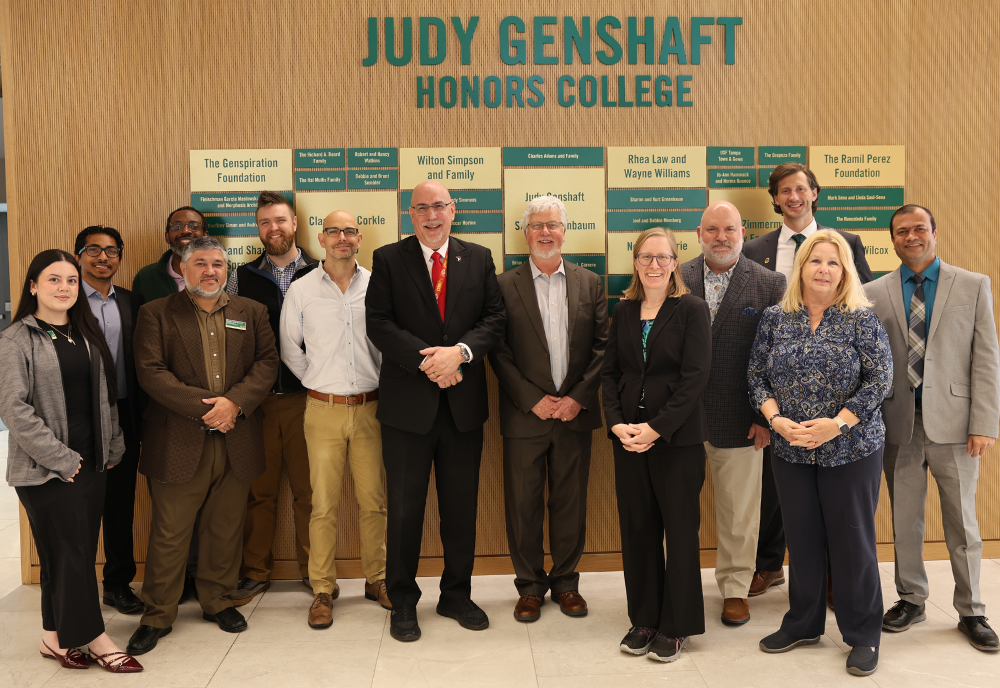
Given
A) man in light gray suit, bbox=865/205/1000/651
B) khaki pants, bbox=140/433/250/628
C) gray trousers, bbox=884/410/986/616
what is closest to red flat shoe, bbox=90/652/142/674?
khaki pants, bbox=140/433/250/628

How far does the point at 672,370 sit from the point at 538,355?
0.76 meters

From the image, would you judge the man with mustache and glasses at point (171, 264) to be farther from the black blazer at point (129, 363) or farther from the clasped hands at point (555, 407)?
the clasped hands at point (555, 407)

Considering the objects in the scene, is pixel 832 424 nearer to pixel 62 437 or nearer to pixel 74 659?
pixel 62 437

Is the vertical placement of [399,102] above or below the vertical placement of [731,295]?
above

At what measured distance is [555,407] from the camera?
3359 mm


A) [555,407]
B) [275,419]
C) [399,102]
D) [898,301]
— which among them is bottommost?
[275,419]

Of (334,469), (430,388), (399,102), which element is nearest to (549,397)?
(430,388)

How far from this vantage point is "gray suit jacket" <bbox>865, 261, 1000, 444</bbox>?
3.07 metres

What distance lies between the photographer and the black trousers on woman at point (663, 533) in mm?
2873

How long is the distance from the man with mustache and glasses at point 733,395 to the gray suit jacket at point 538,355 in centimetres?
54

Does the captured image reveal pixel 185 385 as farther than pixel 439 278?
No

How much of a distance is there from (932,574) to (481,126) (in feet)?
12.3

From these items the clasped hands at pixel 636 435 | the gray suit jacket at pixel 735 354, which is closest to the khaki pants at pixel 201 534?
the clasped hands at pixel 636 435

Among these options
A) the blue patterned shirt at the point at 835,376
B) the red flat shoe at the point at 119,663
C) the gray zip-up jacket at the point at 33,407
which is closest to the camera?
the gray zip-up jacket at the point at 33,407
